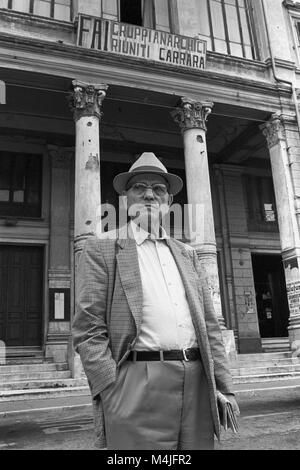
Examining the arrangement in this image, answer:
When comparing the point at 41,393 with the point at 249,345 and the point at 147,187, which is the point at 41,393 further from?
the point at 249,345

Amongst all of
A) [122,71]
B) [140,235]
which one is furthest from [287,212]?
[140,235]

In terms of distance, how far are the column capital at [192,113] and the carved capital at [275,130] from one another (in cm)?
243

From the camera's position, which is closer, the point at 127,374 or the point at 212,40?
the point at 127,374

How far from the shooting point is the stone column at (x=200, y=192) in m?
12.1

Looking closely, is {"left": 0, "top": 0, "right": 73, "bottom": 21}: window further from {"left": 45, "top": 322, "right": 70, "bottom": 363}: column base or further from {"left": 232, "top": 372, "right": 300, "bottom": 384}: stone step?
{"left": 232, "top": 372, "right": 300, "bottom": 384}: stone step

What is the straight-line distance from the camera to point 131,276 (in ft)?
8.00

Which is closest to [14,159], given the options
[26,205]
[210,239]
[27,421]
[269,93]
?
[26,205]

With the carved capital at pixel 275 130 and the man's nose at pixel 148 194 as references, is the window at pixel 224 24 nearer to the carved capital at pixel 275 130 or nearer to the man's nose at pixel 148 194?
the carved capital at pixel 275 130

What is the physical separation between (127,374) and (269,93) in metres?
14.2

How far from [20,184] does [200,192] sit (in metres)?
6.75

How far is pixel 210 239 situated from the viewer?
1241 cm

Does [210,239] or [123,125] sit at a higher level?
[123,125]

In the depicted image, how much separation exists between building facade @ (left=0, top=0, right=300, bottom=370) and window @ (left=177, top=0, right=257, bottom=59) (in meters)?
0.05

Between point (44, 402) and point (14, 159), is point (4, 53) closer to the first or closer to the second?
point (14, 159)
